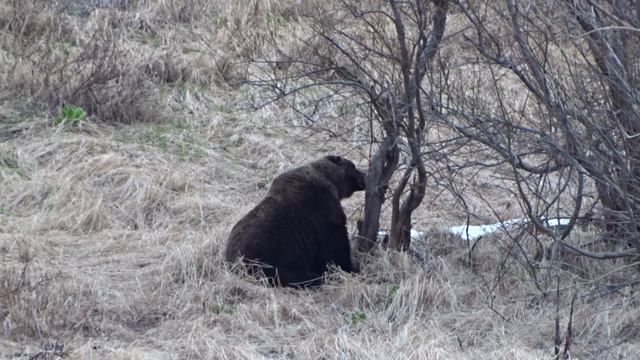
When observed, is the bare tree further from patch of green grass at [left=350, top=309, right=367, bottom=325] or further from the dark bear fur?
patch of green grass at [left=350, top=309, right=367, bottom=325]

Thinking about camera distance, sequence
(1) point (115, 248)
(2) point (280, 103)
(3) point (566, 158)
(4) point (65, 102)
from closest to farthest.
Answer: (3) point (566, 158), (1) point (115, 248), (4) point (65, 102), (2) point (280, 103)

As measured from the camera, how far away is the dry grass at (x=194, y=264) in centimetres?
647

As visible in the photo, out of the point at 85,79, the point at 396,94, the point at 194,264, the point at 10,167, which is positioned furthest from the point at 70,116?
the point at 396,94

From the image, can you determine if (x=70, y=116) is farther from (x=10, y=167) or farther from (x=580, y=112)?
(x=580, y=112)

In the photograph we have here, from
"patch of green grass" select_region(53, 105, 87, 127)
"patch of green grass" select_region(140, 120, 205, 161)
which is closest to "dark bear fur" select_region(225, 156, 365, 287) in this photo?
"patch of green grass" select_region(140, 120, 205, 161)

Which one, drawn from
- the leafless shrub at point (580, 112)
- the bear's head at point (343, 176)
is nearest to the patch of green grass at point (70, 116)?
the bear's head at point (343, 176)

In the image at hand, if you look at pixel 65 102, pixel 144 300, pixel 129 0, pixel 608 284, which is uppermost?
pixel 129 0

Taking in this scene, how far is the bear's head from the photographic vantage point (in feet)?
27.1

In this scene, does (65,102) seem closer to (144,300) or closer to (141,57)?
(141,57)

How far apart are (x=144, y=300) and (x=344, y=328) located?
147 cm

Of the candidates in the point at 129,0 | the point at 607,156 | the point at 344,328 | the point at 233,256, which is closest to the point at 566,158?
the point at 607,156

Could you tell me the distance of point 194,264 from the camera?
7.88m

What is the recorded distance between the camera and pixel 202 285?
756 cm

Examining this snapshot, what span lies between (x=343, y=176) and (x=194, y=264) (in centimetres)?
133
